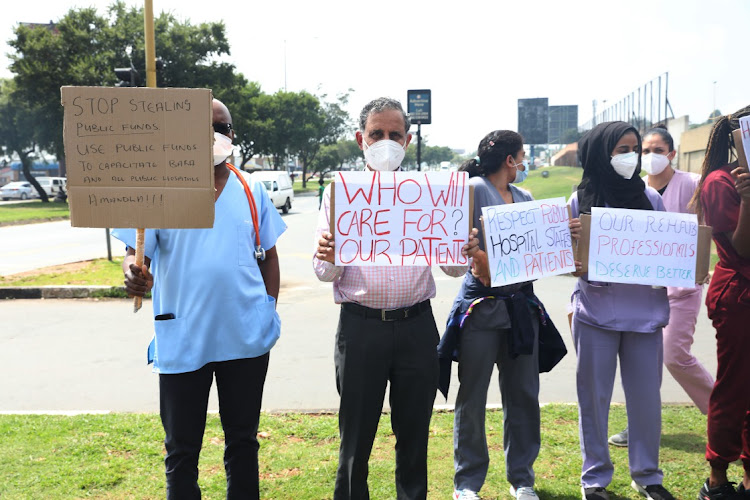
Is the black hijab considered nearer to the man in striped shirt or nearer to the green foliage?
the man in striped shirt

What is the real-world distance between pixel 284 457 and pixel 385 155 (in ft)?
7.06

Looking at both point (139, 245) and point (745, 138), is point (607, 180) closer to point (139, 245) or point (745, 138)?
point (745, 138)

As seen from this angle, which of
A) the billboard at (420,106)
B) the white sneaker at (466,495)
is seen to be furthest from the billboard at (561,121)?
the white sneaker at (466,495)

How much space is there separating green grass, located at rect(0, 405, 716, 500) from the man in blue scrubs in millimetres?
968

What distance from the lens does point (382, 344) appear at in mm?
2963

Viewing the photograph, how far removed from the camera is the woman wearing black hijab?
11.6ft

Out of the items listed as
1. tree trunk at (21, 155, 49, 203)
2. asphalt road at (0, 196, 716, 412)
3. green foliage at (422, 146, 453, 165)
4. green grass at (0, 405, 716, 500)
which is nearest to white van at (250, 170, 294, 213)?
tree trunk at (21, 155, 49, 203)

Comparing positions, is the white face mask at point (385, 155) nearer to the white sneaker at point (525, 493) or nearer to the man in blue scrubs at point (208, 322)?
the man in blue scrubs at point (208, 322)

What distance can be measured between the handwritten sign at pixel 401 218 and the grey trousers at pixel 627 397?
3.74 feet

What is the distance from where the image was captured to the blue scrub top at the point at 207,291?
9.07 feet

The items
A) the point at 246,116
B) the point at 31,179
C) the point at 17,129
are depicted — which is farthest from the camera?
the point at 246,116

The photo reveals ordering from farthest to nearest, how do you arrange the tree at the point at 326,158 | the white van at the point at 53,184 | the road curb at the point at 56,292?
1. the tree at the point at 326,158
2. the white van at the point at 53,184
3. the road curb at the point at 56,292

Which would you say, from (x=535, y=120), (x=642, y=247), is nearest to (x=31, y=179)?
(x=642, y=247)

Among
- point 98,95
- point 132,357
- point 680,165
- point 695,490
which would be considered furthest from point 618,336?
point 680,165
